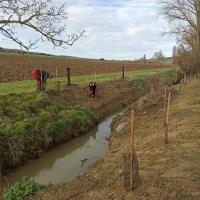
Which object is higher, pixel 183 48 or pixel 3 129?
pixel 183 48

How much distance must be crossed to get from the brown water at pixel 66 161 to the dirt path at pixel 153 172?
5.18 ft

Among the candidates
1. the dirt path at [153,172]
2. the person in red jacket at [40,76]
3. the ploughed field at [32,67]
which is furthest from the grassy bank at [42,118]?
the ploughed field at [32,67]

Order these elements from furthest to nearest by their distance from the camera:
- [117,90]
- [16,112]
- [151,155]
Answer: [117,90] → [16,112] → [151,155]

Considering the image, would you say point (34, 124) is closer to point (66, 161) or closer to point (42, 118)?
point (42, 118)

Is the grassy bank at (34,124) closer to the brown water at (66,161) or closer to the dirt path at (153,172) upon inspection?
the brown water at (66,161)

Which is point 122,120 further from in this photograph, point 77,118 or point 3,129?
point 3,129

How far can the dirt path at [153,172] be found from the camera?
29.5ft

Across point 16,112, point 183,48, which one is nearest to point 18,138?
point 16,112

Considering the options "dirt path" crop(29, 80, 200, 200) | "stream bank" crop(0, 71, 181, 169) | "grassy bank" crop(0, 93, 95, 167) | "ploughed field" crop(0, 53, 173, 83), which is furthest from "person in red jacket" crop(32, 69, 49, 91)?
"dirt path" crop(29, 80, 200, 200)

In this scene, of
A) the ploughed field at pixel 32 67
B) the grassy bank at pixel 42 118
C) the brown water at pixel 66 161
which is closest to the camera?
the brown water at pixel 66 161

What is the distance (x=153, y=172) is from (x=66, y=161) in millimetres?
6880

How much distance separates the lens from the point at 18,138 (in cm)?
1609

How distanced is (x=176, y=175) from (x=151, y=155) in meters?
2.44

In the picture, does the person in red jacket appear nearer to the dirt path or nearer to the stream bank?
the stream bank
